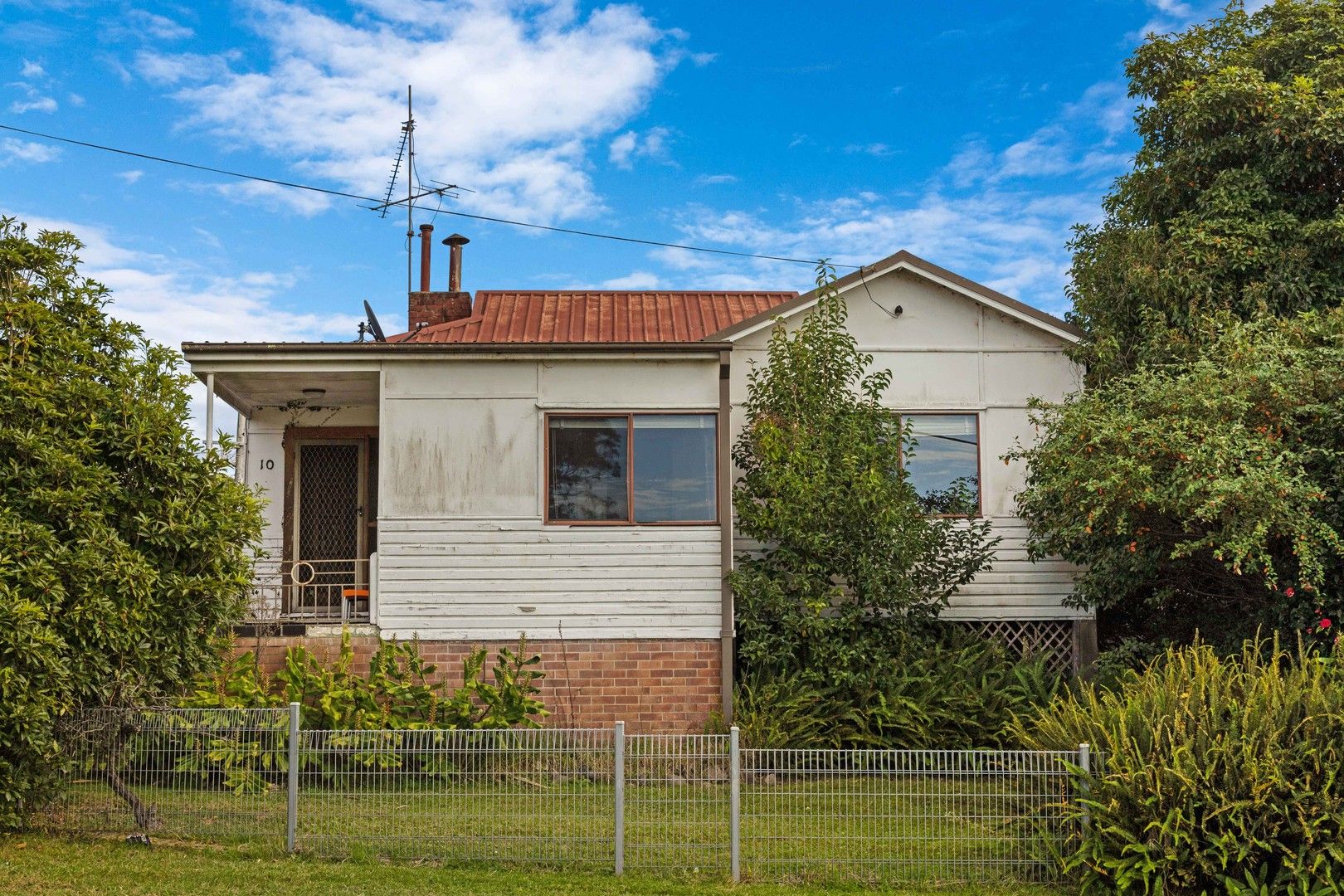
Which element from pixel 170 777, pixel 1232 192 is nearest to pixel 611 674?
pixel 170 777

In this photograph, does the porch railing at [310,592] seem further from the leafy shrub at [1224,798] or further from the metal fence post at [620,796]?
the leafy shrub at [1224,798]

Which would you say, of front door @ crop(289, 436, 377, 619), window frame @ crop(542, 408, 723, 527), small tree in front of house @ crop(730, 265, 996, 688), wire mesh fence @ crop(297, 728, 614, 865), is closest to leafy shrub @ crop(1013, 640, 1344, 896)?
wire mesh fence @ crop(297, 728, 614, 865)

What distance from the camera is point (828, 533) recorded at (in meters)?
12.5

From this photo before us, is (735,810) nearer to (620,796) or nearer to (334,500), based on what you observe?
(620,796)

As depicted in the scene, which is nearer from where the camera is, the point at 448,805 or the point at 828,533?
the point at 448,805

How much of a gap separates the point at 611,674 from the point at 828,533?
108 inches

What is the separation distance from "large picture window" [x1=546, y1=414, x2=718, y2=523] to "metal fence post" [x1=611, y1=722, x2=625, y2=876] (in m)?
4.90

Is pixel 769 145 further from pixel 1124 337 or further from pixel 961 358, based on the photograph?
pixel 1124 337

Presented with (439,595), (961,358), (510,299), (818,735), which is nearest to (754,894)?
(818,735)

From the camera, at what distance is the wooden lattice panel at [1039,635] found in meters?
13.9

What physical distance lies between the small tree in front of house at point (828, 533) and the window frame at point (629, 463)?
1.10 feet

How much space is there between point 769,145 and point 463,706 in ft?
30.8

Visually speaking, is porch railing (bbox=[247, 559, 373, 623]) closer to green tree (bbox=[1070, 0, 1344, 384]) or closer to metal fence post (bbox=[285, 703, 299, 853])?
metal fence post (bbox=[285, 703, 299, 853])

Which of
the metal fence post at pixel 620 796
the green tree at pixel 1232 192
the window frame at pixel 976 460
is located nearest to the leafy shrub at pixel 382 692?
the metal fence post at pixel 620 796
